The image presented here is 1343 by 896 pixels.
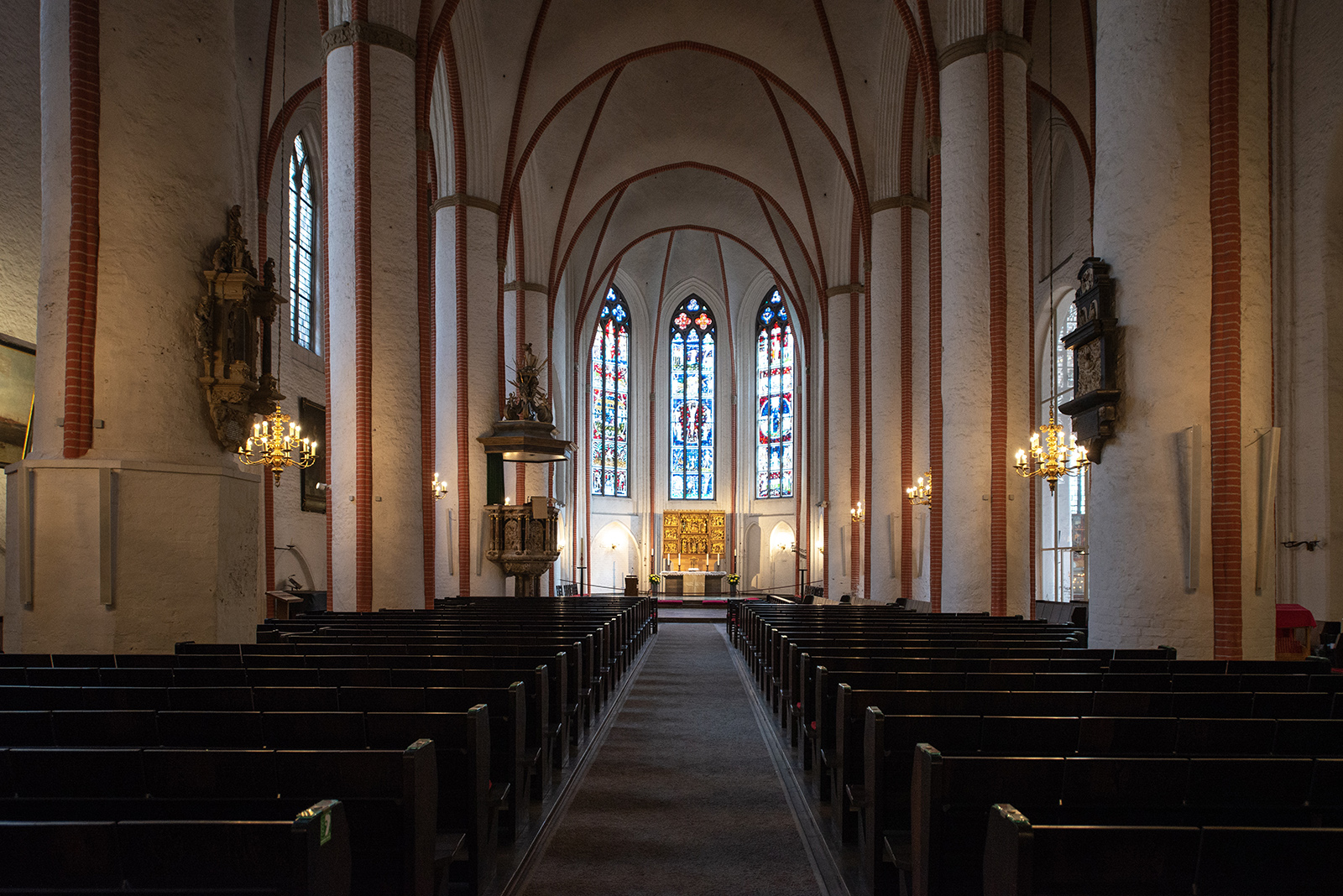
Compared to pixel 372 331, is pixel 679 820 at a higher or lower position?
lower

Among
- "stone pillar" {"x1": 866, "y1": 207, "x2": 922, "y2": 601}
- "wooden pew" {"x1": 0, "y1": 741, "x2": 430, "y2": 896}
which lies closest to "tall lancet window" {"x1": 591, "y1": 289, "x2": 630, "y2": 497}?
"stone pillar" {"x1": 866, "y1": 207, "x2": 922, "y2": 601}

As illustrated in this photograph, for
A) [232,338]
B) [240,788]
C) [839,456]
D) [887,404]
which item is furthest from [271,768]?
[839,456]

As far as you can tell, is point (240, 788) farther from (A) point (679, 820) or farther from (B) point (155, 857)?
(A) point (679, 820)

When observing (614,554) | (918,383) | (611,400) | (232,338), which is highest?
(611,400)

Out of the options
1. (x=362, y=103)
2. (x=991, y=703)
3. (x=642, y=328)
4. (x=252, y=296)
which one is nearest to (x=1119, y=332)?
(x=991, y=703)

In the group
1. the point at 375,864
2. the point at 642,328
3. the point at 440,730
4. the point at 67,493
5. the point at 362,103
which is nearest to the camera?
the point at 375,864

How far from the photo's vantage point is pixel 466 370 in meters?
19.1

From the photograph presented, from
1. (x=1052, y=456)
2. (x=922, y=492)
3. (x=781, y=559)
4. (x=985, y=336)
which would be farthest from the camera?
(x=781, y=559)

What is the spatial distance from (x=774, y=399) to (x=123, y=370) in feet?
100

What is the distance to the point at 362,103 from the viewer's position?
498 inches

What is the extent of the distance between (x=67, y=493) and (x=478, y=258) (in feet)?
46.8

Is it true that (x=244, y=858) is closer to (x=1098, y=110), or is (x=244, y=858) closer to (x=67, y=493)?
(x=67, y=493)

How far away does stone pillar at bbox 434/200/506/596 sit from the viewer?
18.4 meters

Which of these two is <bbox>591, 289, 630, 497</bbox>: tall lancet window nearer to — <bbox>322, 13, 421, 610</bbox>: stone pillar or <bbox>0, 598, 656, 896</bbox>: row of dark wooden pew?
<bbox>322, 13, 421, 610</bbox>: stone pillar
